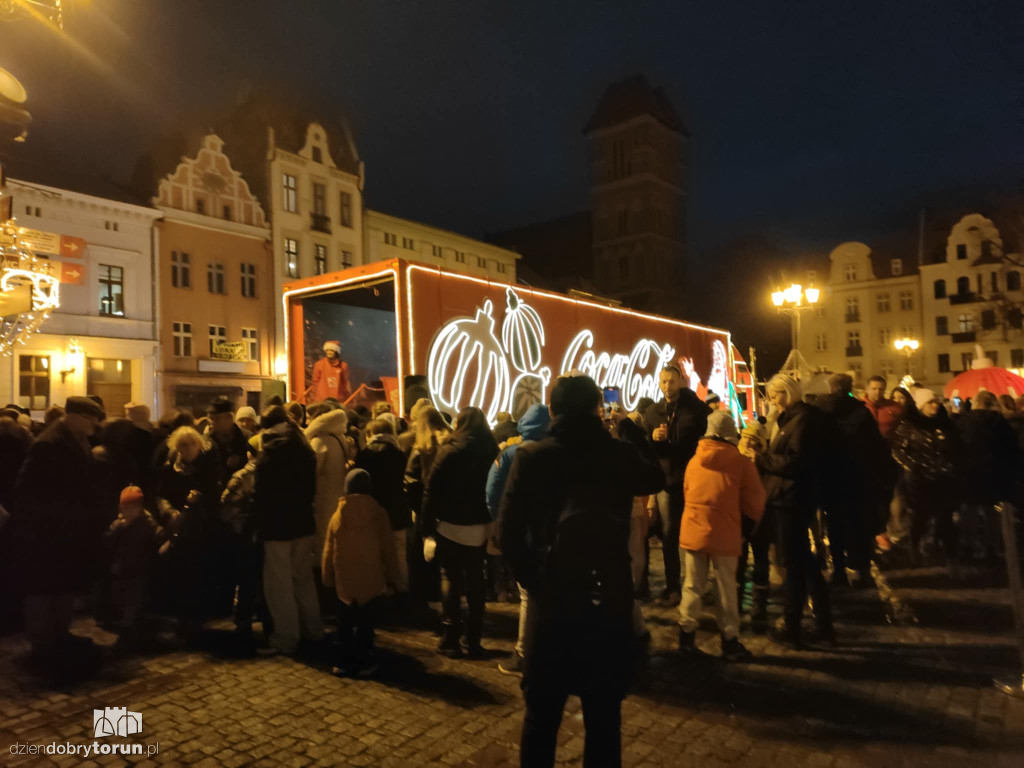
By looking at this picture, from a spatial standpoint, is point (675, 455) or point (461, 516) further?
point (675, 455)

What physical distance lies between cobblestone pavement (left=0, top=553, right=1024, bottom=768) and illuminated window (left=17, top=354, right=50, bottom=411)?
17770mm

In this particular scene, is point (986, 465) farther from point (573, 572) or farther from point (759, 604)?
point (573, 572)

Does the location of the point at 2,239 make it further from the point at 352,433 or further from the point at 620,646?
the point at 620,646

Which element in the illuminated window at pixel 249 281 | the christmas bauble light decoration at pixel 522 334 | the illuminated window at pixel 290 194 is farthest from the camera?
the illuminated window at pixel 290 194

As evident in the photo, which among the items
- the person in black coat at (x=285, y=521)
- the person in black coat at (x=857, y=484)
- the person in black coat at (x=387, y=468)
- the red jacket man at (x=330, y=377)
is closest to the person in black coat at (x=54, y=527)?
the person in black coat at (x=285, y=521)

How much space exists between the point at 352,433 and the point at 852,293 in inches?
2033

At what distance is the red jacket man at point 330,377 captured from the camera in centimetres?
954

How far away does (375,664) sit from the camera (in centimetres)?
494

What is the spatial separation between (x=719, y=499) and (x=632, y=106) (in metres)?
54.6

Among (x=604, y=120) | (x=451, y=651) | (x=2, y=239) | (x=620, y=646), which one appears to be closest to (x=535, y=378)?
(x=451, y=651)

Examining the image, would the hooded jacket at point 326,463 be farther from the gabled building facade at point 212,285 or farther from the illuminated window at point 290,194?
the illuminated window at point 290,194

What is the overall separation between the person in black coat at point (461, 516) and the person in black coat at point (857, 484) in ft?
10.9

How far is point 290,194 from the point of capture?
94.1 feet

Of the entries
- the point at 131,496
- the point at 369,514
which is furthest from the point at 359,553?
the point at 131,496
